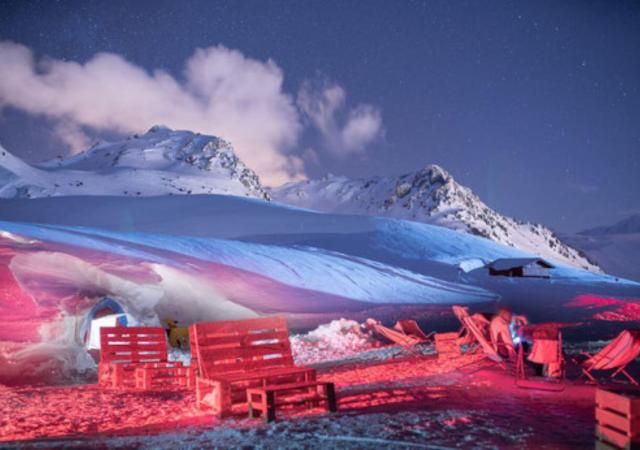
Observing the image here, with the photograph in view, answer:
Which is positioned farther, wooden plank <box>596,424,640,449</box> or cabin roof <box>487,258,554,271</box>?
cabin roof <box>487,258,554,271</box>

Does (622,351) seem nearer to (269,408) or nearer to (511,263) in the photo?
(269,408)

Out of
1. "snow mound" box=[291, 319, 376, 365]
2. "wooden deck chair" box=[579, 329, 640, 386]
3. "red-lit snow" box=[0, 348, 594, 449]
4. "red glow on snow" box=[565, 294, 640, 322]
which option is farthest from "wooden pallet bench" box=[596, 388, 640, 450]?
"red glow on snow" box=[565, 294, 640, 322]

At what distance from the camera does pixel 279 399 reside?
6441 mm

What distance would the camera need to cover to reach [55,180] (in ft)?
272

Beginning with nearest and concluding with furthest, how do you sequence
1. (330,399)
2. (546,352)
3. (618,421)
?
(618,421) → (330,399) → (546,352)

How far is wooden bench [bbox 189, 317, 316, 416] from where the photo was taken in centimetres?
626

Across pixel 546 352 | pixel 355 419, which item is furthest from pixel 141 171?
pixel 355 419

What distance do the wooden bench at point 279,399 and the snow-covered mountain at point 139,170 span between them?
69476mm

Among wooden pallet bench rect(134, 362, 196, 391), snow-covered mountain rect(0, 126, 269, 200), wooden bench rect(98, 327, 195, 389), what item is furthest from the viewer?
snow-covered mountain rect(0, 126, 269, 200)

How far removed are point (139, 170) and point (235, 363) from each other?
102994 mm

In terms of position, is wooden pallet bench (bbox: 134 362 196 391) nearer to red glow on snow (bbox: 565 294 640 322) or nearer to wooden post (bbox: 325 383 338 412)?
wooden post (bbox: 325 383 338 412)

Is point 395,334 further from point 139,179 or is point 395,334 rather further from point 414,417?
point 139,179

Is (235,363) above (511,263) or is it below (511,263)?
below

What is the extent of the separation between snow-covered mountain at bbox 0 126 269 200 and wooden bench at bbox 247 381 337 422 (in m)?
69.5
